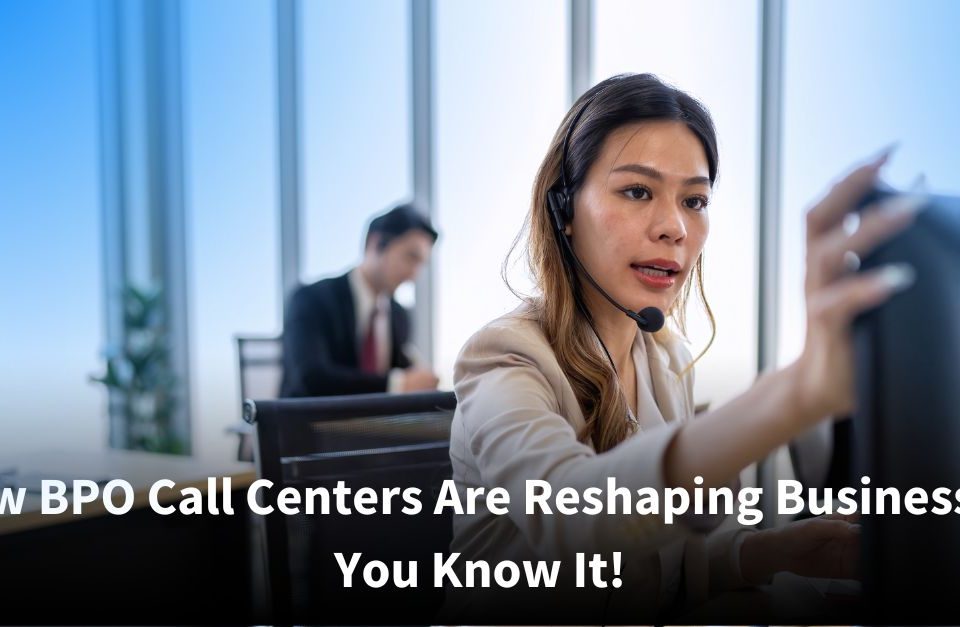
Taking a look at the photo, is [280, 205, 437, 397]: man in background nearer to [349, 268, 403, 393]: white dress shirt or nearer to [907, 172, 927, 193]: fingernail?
[349, 268, 403, 393]: white dress shirt

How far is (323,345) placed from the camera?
3086 mm

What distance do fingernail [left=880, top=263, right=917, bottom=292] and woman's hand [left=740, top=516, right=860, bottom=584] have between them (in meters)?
0.69

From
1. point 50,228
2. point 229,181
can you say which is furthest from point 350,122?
point 50,228

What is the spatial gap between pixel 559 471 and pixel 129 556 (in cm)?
143

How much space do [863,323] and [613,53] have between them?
3.35 metres

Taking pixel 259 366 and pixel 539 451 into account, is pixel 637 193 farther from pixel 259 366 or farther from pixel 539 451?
pixel 259 366

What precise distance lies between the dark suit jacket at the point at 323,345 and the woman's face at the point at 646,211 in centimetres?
200

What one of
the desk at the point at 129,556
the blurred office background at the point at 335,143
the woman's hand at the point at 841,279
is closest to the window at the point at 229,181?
the blurred office background at the point at 335,143

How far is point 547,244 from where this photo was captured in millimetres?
1137

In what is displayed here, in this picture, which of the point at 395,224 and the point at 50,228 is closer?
the point at 395,224

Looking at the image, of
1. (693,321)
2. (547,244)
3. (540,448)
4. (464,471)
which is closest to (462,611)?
(464,471)

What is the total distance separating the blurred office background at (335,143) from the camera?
3115mm

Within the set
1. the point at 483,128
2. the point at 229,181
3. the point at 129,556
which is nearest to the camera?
the point at 129,556

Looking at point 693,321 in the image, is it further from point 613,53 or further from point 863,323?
point 613,53
